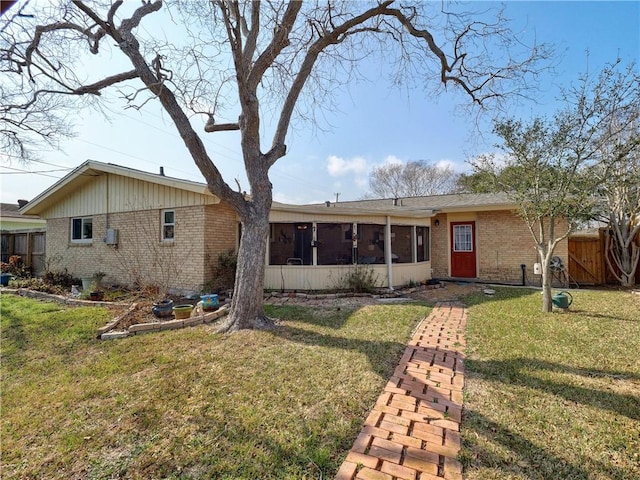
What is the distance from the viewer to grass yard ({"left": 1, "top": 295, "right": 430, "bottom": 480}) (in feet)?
7.77

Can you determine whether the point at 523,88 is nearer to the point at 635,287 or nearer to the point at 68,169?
the point at 635,287

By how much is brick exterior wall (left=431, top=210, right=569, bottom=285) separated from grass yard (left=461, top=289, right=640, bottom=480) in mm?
5112

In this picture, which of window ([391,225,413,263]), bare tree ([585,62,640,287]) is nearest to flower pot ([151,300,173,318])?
window ([391,225,413,263])

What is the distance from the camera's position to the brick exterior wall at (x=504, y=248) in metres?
10.9

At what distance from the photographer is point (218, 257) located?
902 cm

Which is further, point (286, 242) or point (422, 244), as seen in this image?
point (422, 244)

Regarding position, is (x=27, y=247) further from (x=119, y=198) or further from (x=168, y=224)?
(x=168, y=224)

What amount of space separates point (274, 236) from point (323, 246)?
1535mm

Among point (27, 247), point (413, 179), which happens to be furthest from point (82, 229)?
point (413, 179)

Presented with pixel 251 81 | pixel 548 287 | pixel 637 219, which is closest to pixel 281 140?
pixel 251 81

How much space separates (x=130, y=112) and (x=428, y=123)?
23.4ft

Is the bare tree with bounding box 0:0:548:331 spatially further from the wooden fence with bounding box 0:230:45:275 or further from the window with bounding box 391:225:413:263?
the wooden fence with bounding box 0:230:45:275

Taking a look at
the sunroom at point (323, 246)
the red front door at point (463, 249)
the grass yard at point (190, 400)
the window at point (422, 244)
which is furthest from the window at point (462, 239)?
the grass yard at point (190, 400)

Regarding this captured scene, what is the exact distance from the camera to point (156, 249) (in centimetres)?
964
